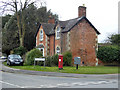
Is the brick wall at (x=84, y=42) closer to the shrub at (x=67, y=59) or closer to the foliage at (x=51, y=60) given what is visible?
the shrub at (x=67, y=59)

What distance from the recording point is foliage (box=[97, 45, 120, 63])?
98.9ft

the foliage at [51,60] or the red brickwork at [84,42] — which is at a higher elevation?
the red brickwork at [84,42]

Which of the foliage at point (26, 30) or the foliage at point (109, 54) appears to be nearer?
the foliage at point (109, 54)

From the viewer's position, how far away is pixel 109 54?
30.2 m

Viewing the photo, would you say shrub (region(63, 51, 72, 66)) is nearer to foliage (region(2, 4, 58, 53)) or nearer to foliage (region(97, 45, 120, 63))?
foliage (region(97, 45, 120, 63))

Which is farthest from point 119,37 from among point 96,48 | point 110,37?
point 96,48

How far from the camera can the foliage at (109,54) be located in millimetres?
30156

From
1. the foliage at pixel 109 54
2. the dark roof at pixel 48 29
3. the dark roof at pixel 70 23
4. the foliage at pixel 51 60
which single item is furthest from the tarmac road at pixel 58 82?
the dark roof at pixel 48 29

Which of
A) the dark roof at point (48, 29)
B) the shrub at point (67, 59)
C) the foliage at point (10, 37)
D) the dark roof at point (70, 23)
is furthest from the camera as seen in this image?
the foliage at point (10, 37)

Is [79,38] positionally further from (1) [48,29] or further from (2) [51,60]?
(1) [48,29]

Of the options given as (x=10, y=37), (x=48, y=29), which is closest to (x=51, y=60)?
(x=48, y=29)

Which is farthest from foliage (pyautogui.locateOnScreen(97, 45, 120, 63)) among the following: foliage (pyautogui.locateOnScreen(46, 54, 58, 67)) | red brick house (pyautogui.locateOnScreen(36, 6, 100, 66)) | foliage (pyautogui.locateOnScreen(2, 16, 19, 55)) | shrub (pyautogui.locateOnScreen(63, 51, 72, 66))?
foliage (pyautogui.locateOnScreen(2, 16, 19, 55))

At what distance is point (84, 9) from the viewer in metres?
31.7

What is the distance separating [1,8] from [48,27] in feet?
31.8
